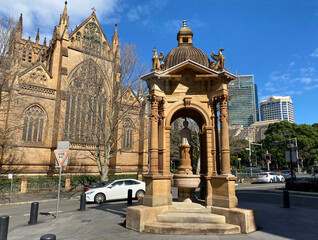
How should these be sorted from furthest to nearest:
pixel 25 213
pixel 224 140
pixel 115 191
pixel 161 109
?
pixel 115 191 → pixel 25 213 → pixel 161 109 → pixel 224 140

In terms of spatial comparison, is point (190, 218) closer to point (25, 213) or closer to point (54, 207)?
point (25, 213)

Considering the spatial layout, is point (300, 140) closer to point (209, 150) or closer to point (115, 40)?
point (115, 40)

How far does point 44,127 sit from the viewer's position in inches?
1067

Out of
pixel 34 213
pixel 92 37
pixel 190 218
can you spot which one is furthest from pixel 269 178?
pixel 92 37

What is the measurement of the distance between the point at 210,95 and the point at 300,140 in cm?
5025

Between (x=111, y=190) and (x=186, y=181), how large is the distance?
8027 mm

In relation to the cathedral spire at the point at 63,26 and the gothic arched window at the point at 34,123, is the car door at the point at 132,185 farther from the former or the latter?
the cathedral spire at the point at 63,26

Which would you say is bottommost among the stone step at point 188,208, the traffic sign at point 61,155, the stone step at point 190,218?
the stone step at point 190,218

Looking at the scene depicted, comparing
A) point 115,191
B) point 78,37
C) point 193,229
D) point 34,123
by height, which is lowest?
point 115,191

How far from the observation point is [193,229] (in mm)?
6066

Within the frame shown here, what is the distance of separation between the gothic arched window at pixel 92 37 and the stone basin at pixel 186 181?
2815 centimetres

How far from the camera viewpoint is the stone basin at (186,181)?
7.96m

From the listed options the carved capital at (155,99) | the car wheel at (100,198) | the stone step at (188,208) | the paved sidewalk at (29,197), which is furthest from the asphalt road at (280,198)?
the paved sidewalk at (29,197)

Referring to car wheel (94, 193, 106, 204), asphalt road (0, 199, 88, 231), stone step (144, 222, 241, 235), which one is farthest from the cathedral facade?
stone step (144, 222, 241, 235)
